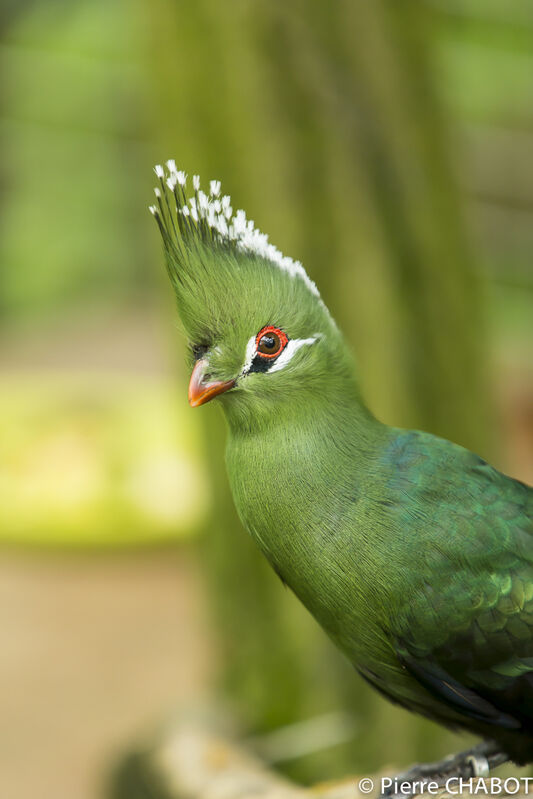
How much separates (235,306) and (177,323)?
0.18m

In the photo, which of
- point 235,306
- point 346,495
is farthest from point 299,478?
point 235,306

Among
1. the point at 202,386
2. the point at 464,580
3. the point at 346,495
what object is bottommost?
the point at 464,580

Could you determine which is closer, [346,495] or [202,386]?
[202,386]

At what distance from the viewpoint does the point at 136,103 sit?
30.0 ft

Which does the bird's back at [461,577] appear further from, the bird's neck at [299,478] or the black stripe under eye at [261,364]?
the black stripe under eye at [261,364]

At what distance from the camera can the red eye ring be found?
1646 millimetres

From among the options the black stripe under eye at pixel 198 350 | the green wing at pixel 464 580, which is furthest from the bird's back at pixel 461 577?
the black stripe under eye at pixel 198 350

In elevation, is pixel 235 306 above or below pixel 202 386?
above

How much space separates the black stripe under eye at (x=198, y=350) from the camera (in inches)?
65.2

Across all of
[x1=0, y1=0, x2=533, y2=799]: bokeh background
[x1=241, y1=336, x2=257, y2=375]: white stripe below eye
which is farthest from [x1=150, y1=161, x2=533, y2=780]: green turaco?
[x1=0, y1=0, x2=533, y2=799]: bokeh background

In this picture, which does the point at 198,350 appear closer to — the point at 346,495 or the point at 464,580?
the point at 346,495

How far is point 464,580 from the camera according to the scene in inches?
71.1

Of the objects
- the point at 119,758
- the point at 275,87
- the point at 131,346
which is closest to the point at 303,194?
the point at 275,87

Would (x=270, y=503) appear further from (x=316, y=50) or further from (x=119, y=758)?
(x=119, y=758)
